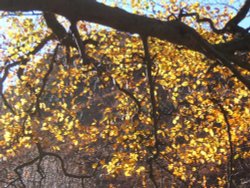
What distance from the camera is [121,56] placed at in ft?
50.4

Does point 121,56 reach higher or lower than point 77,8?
higher

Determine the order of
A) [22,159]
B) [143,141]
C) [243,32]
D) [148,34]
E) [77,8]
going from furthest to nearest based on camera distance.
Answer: [22,159], [143,141], [243,32], [148,34], [77,8]

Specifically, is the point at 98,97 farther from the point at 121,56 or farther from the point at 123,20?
the point at 123,20

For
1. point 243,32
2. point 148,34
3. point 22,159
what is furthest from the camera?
point 22,159

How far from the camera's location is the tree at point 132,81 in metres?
6.25

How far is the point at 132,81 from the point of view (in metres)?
17.1

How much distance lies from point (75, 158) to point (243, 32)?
32009 mm

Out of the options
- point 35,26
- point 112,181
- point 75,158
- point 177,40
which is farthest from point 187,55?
point 75,158

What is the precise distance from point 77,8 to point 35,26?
9.43 metres

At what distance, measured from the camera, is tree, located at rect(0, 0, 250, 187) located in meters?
6.25

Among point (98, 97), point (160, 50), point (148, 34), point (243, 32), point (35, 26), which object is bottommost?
point (148, 34)

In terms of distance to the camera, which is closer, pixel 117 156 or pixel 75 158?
→ pixel 117 156

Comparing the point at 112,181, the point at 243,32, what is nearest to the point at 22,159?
the point at 112,181

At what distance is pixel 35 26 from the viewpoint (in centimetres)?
1475
